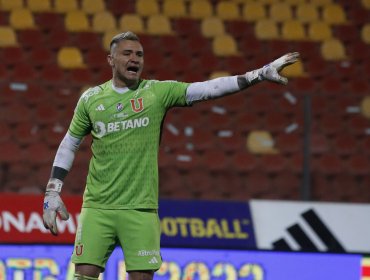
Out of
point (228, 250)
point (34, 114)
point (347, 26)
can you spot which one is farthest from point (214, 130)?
point (347, 26)

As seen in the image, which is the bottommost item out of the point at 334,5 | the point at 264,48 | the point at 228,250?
the point at 228,250

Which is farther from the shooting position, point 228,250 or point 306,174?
point 306,174

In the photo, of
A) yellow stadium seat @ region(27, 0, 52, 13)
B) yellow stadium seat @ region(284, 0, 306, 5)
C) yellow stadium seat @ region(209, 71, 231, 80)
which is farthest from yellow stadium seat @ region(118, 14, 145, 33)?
yellow stadium seat @ region(284, 0, 306, 5)

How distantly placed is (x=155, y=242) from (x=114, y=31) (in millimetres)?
6111

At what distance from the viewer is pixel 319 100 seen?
9.31m

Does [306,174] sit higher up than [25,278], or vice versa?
[306,174]

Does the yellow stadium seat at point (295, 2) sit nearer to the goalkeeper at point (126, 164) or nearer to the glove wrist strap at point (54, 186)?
the goalkeeper at point (126, 164)

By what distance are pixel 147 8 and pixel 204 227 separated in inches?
136

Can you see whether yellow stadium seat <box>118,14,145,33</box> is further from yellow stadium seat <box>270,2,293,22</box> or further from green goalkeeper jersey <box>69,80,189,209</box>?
green goalkeeper jersey <box>69,80,189,209</box>

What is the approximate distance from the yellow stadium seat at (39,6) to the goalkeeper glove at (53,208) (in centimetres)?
599

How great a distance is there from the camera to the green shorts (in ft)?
17.6

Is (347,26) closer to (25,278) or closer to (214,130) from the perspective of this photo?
(214,130)

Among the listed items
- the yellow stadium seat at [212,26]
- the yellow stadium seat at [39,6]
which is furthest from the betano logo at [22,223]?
the yellow stadium seat at [212,26]

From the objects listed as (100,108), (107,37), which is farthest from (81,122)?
(107,37)
